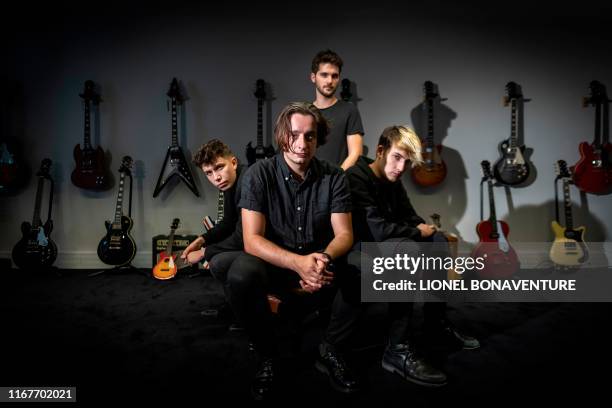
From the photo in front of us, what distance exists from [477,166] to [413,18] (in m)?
1.50

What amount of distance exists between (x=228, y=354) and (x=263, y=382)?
368 mm

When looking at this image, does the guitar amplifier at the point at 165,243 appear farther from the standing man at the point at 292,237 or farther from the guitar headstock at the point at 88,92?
the standing man at the point at 292,237

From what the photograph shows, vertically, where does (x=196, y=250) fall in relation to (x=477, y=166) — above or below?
below

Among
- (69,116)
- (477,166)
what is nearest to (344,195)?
(477,166)

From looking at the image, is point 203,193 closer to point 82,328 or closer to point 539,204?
point 82,328

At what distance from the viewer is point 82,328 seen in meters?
1.88

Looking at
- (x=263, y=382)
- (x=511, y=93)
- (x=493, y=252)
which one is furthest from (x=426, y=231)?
(x=511, y=93)

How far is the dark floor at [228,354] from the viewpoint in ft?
4.30

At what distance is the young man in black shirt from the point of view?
4.66 ft

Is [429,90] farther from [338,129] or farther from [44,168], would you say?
[44,168]

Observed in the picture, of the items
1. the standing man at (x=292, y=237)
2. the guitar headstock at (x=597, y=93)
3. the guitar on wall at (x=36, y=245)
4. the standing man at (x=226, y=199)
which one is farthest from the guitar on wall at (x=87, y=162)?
the guitar headstock at (x=597, y=93)

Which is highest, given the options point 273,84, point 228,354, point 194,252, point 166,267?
point 273,84

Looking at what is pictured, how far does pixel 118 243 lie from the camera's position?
298 centimetres

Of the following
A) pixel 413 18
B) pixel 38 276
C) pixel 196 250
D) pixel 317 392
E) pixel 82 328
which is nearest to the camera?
pixel 317 392
